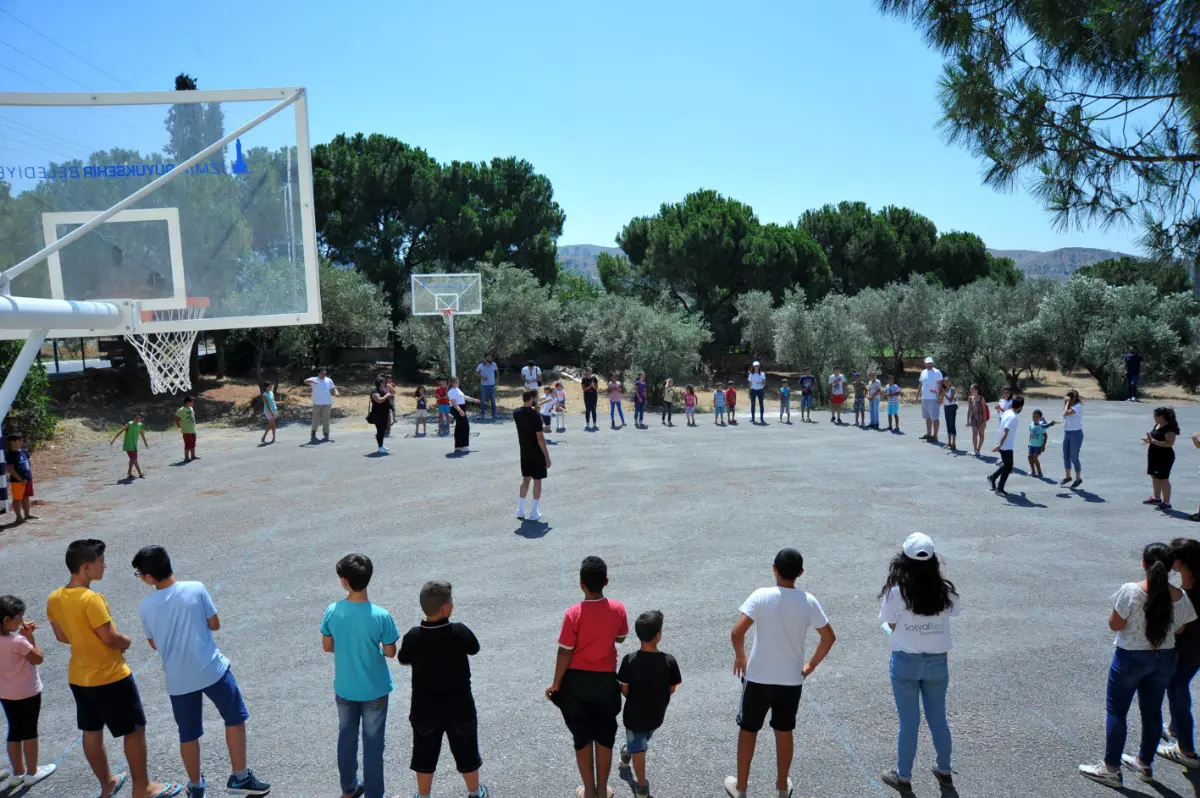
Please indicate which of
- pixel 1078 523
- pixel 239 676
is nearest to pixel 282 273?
pixel 239 676

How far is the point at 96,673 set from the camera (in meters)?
4.21

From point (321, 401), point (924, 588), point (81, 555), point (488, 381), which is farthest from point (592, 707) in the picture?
point (488, 381)

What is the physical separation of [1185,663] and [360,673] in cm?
460

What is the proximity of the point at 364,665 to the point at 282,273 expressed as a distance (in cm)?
940

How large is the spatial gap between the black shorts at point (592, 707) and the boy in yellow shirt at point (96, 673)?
7.51 feet

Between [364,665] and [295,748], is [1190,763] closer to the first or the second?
[364,665]

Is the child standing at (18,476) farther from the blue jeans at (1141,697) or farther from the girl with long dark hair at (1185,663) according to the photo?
the girl with long dark hair at (1185,663)

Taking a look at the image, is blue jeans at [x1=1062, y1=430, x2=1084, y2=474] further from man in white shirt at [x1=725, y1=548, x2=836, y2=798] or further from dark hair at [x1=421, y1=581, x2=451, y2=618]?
dark hair at [x1=421, y1=581, x2=451, y2=618]

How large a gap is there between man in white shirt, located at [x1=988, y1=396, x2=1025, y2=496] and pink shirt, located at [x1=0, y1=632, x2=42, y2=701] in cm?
1159

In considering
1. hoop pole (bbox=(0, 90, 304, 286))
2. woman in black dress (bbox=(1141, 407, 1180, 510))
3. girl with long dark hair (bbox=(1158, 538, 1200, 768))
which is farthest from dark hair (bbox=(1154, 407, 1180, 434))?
hoop pole (bbox=(0, 90, 304, 286))

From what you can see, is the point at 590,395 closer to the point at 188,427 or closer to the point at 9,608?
the point at 188,427

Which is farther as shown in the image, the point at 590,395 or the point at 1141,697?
the point at 590,395

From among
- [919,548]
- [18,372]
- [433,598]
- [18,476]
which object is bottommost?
[18,476]

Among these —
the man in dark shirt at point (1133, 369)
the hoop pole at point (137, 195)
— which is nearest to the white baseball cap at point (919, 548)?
the hoop pole at point (137, 195)
